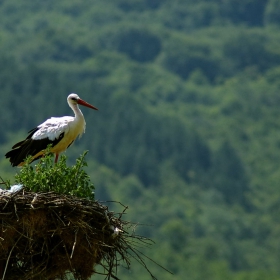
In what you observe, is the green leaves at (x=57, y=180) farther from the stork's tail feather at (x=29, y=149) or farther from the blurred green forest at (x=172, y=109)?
the blurred green forest at (x=172, y=109)

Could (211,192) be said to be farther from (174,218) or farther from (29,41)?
(29,41)

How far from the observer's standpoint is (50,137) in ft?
53.8

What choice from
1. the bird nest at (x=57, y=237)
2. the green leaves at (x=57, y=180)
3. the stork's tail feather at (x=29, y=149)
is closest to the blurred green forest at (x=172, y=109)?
the stork's tail feather at (x=29, y=149)

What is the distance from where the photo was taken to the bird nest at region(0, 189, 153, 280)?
11.9 meters

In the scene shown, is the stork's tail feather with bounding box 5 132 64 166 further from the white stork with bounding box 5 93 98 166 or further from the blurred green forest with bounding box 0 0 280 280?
the blurred green forest with bounding box 0 0 280 280

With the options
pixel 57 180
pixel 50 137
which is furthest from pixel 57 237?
pixel 50 137

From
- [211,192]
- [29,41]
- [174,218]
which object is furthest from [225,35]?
[174,218]

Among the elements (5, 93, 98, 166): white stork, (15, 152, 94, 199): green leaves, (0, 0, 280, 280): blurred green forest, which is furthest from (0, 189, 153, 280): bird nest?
(0, 0, 280, 280): blurred green forest

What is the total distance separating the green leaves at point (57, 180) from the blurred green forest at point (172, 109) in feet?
181

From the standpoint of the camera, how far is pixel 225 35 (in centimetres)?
14500

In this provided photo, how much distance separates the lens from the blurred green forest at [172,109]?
91938mm

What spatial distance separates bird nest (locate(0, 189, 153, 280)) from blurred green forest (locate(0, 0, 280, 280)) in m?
55.6

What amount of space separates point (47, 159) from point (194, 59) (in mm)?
126533

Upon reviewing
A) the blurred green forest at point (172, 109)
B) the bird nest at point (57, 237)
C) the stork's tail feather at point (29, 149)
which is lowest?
the bird nest at point (57, 237)
